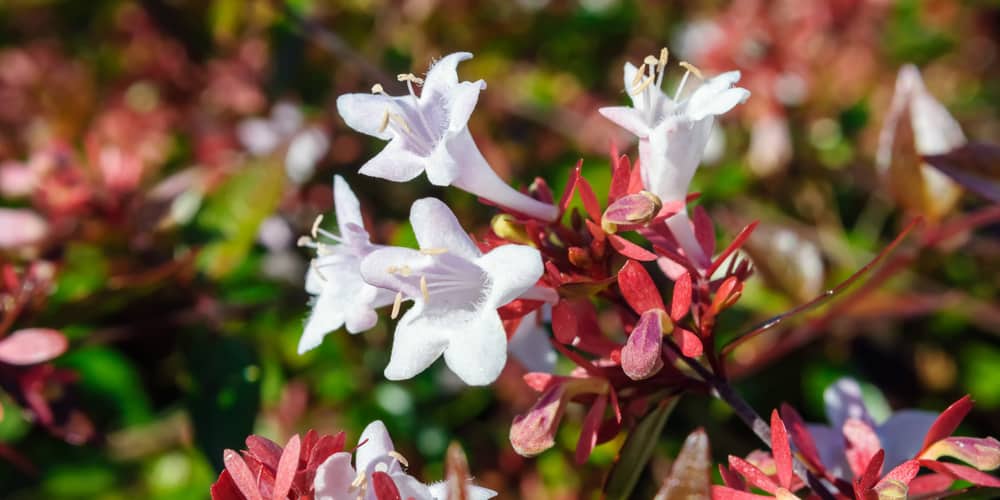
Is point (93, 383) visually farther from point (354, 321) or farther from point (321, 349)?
point (354, 321)

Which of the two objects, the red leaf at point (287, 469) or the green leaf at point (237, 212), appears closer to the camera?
the red leaf at point (287, 469)

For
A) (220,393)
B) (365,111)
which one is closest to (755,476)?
(365,111)

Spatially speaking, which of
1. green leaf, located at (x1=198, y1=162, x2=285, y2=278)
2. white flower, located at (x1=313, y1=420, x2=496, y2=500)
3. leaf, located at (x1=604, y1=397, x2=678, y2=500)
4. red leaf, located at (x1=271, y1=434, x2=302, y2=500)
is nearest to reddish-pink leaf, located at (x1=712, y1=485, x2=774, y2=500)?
leaf, located at (x1=604, y1=397, x2=678, y2=500)

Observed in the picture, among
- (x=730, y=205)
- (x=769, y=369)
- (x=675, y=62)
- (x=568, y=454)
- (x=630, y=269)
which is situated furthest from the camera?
(x=675, y=62)

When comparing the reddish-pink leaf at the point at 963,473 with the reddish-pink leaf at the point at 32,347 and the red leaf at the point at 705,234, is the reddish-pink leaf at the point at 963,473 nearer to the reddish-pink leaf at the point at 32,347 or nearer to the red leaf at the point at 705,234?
the red leaf at the point at 705,234

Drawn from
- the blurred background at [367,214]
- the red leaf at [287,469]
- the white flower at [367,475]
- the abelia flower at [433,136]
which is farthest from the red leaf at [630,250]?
the blurred background at [367,214]

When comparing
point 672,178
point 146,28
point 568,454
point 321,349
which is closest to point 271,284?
point 321,349
